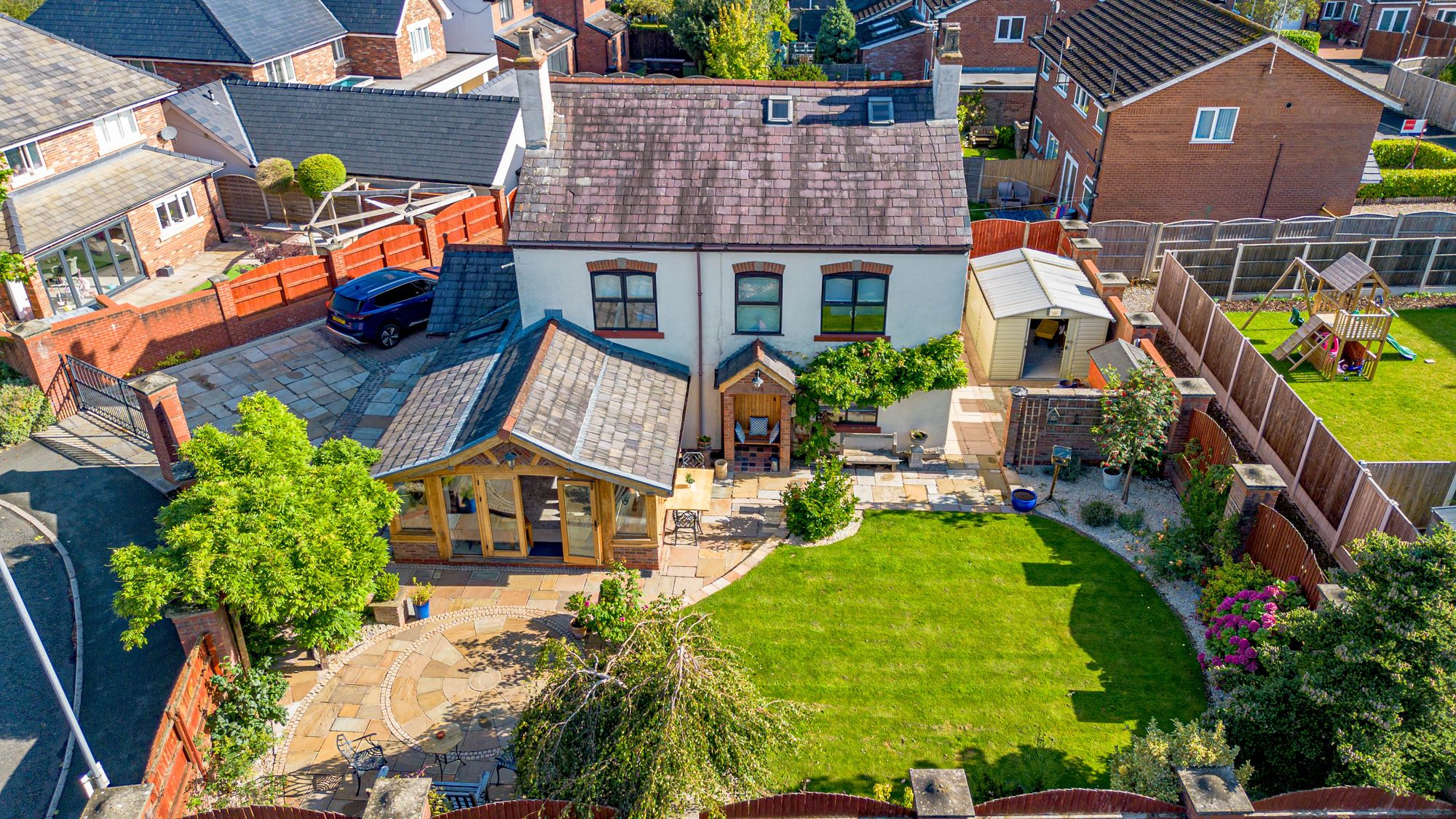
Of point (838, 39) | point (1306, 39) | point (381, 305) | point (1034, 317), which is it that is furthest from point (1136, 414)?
point (1306, 39)

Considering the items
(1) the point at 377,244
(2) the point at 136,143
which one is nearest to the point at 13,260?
(1) the point at 377,244

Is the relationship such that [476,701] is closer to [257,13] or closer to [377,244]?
[377,244]

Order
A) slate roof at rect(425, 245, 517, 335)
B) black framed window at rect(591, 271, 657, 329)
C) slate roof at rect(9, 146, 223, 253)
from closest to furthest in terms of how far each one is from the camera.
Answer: black framed window at rect(591, 271, 657, 329)
slate roof at rect(425, 245, 517, 335)
slate roof at rect(9, 146, 223, 253)

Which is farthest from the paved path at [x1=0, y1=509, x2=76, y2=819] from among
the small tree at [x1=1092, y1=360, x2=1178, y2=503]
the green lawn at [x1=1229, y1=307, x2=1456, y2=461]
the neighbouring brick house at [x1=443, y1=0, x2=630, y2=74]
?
the neighbouring brick house at [x1=443, y1=0, x2=630, y2=74]

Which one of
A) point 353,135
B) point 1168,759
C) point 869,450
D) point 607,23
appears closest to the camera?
point 1168,759

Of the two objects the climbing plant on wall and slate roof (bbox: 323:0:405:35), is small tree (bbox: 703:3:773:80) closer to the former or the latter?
slate roof (bbox: 323:0:405:35)

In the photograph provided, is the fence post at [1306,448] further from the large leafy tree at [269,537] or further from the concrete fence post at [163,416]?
the concrete fence post at [163,416]

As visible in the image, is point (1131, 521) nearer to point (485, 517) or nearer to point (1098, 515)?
point (1098, 515)
